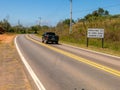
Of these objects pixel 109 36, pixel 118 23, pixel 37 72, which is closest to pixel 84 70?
pixel 37 72

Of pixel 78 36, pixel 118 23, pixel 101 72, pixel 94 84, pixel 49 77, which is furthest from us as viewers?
pixel 78 36

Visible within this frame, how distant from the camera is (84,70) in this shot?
43.0ft

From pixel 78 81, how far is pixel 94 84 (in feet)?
2.70

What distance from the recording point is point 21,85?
10.1m

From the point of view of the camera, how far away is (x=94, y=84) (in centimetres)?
977

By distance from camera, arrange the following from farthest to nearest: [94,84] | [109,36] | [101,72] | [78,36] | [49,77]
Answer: [78,36] → [109,36] → [101,72] → [49,77] → [94,84]

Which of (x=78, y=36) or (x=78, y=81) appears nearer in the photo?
(x=78, y=81)

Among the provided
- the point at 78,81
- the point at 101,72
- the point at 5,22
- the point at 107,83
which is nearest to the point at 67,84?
the point at 78,81

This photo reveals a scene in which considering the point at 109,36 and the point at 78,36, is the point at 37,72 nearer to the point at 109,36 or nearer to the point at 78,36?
the point at 109,36

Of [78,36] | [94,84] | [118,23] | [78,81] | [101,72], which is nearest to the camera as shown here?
[94,84]

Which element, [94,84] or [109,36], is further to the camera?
[109,36]

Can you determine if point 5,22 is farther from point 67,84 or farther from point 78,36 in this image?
point 67,84

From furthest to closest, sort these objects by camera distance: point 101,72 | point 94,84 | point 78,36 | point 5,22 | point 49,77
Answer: point 5,22, point 78,36, point 101,72, point 49,77, point 94,84

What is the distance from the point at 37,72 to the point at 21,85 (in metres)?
2.80
